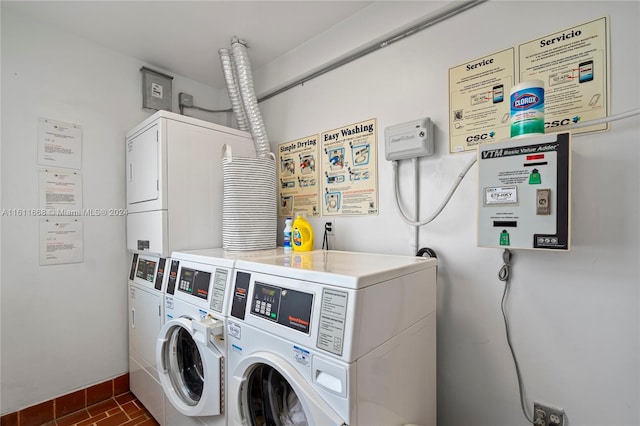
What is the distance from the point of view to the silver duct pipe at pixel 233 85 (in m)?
2.15

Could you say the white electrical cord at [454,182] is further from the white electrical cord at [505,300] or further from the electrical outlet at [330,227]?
the electrical outlet at [330,227]

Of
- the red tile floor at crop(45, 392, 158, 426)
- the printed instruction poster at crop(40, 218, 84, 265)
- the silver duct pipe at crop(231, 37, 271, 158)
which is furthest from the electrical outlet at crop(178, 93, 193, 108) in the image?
the red tile floor at crop(45, 392, 158, 426)

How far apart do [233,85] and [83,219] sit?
1.44 metres

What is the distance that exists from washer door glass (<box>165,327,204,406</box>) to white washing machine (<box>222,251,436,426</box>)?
0.46 m

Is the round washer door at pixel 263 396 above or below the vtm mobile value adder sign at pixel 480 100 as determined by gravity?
below

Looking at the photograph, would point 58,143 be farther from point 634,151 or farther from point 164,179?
point 634,151

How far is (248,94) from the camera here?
2.07 meters

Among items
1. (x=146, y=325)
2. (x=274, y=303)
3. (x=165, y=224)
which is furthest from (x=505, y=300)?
(x=146, y=325)

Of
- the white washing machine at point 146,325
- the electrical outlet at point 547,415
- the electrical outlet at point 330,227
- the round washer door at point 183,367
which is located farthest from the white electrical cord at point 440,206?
the white washing machine at point 146,325

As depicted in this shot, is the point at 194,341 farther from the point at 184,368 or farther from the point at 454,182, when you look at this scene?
the point at 454,182

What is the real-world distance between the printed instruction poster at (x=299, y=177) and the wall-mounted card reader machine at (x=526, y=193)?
1148 mm

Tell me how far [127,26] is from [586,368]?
3085 millimetres

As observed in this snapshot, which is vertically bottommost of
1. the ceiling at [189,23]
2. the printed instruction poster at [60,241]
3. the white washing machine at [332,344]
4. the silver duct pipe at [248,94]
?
the white washing machine at [332,344]

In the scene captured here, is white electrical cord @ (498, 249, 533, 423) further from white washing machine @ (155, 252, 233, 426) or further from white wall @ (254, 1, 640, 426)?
white washing machine @ (155, 252, 233, 426)
